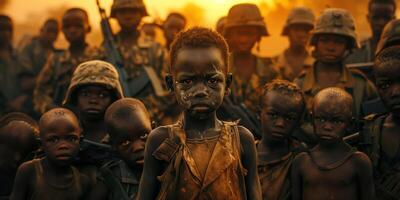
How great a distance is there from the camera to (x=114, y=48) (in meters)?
10.5

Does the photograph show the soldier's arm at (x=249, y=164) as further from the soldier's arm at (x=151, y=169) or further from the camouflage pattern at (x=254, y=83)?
the camouflage pattern at (x=254, y=83)

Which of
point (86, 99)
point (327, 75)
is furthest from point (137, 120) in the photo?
point (327, 75)

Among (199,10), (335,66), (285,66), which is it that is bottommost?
(199,10)

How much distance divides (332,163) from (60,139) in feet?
7.70

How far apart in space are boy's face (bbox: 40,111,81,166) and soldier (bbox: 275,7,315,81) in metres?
5.01

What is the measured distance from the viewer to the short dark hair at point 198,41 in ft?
16.0

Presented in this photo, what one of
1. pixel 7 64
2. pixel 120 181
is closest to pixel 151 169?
pixel 120 181

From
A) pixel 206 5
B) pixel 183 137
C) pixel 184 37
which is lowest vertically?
pixel 206 5

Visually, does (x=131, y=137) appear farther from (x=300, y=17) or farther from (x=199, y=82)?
(x=300, y=17)

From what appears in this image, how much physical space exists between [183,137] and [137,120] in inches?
73.1

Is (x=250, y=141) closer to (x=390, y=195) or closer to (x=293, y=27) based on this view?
A: (x=390, y=195)

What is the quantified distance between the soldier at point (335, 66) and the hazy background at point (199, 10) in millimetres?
4499

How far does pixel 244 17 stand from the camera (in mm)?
10609

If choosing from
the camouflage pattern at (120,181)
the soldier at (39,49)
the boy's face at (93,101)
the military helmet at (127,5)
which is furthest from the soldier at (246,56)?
the soldier at (39,49)
